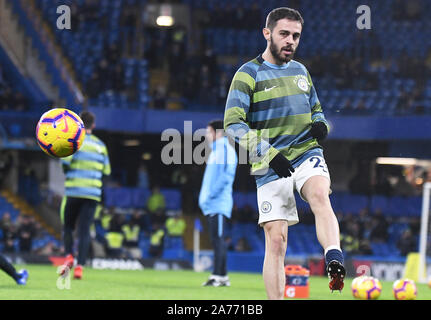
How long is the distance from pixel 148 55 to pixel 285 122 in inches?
758

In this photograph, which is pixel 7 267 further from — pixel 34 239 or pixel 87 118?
pixel 34 239

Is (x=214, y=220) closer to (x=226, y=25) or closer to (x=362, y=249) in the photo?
(x=362, y=249)

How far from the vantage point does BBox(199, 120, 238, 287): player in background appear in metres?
10.5

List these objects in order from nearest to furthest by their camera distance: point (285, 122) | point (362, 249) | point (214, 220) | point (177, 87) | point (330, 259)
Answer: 1. point (330, 259)
2. point (285, 122)
3. point (214, 220)
4. point (362, 249)
5. point (177, 87)

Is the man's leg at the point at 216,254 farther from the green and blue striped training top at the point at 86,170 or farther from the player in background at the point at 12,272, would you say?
the player in background at the point at 12,272

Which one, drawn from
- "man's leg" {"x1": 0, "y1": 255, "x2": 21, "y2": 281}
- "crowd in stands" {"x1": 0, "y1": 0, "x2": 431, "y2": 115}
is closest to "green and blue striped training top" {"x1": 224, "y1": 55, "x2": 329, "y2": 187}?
"man's leg" {"x1": 0, "y1": 255, "x2": 21, "y2": 281}

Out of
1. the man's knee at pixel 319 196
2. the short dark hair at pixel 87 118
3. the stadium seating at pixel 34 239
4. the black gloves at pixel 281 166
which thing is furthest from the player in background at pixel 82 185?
A: the stadium seating at pixel 34 239

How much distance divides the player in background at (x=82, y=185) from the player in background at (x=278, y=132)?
193 inches

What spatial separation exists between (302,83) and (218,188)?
16.2ft

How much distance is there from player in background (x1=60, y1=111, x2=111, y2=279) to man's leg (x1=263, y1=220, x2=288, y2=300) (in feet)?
16.8

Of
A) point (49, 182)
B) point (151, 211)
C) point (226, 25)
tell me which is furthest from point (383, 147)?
point (49, 182)

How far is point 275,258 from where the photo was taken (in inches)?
219

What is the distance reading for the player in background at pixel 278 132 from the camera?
5512 mm
